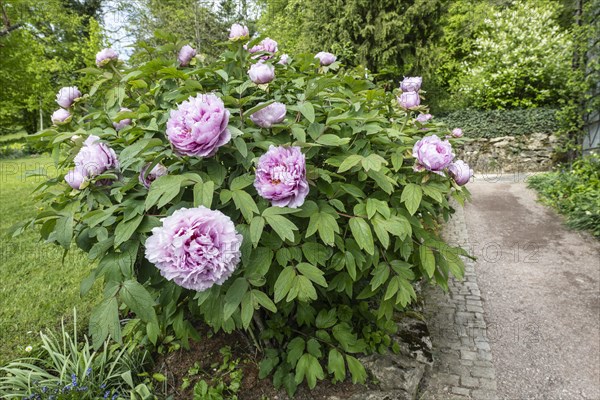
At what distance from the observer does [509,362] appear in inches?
104

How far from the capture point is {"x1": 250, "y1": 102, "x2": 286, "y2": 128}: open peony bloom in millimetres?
1496

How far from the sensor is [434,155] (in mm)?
1564

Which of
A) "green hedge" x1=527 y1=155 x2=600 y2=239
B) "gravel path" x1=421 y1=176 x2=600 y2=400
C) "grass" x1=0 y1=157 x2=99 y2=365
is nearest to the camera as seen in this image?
"gravel path" x1=421 y1=176 x2=600 y2=400

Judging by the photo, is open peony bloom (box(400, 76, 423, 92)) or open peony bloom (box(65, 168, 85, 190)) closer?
open peony bloom (box(65, 168, 85, 190))

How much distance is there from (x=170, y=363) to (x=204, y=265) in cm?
149

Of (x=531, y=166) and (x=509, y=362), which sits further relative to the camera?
(x=531, y=166)

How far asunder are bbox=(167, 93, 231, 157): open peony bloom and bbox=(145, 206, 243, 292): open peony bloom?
0.72 ft

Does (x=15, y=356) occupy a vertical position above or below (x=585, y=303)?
above

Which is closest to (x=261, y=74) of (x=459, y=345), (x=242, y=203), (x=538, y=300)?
(x=242, y=203)

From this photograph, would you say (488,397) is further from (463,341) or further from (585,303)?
(585,303)

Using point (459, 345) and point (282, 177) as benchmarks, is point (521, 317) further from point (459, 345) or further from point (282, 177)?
point (282, 177)

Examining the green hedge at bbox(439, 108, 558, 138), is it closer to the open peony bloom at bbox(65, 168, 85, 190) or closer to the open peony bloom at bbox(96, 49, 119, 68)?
the open peony bloom at bbox(96, 49, 119, 68)

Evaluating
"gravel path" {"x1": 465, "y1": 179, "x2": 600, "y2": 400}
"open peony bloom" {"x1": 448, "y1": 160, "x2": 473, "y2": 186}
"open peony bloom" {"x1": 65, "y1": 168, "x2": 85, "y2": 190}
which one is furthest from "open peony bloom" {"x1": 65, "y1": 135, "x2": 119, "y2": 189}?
"gravel path" {"x1": 465, "y1": 179, "x2": 600, "y2": 400}

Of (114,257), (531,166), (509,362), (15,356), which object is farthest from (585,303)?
(531,166)
